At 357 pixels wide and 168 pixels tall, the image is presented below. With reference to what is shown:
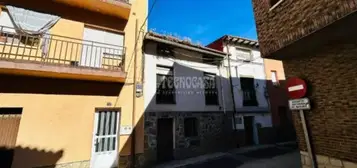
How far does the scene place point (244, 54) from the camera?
13.8 metres

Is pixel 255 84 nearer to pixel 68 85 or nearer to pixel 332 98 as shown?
pixel 332 98

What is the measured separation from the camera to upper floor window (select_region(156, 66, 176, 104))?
9.59 m

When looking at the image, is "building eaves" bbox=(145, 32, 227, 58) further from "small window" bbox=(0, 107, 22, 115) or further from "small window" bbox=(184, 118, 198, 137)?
"small window" bbox=(0, 107, 22, 115)

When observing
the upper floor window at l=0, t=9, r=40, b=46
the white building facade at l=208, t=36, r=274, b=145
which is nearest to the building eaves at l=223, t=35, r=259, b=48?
the white building facade at l=208, t=36, r=274, b=145

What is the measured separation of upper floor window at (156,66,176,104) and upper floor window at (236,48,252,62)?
6.13m

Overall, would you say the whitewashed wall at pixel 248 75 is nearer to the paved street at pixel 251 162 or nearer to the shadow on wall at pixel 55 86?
the paved street at pixel 251 162

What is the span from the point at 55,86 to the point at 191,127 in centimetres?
690

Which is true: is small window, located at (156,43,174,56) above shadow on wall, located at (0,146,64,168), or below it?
above

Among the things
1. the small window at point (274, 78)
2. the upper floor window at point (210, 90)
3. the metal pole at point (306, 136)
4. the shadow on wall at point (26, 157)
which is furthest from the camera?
the small window at point (274, 78)

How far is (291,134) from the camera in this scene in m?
14.0

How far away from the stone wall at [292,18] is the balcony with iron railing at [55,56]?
17.5 feet

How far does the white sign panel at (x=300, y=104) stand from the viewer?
4.96 metres

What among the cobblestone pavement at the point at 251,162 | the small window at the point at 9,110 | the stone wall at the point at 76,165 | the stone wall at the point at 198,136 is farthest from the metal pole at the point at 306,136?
the small window at the point at 9,110

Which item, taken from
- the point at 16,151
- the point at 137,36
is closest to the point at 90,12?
the point at 137,36
